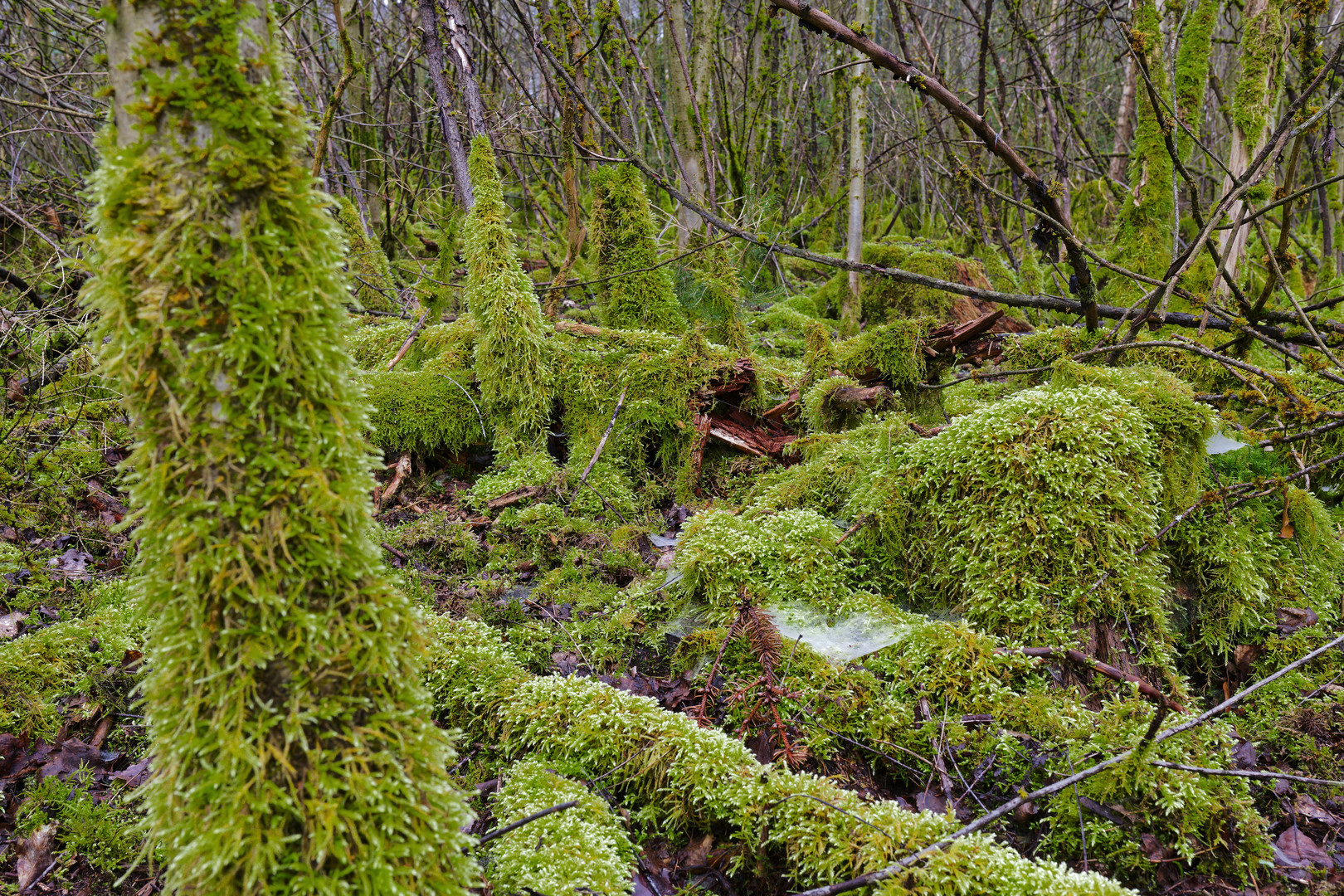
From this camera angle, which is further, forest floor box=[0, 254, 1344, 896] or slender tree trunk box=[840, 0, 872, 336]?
slender tree trunk box=[840, 0, 872, 336]

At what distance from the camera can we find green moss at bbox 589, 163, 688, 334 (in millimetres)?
5301

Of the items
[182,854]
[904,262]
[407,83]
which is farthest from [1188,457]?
[407,83]

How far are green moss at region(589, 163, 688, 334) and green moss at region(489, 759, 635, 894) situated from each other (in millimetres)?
3847

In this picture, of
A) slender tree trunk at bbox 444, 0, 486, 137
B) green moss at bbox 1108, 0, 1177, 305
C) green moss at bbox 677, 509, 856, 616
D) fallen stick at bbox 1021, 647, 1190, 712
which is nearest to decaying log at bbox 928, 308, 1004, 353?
green moss at bbox 677, 509, 856, 616

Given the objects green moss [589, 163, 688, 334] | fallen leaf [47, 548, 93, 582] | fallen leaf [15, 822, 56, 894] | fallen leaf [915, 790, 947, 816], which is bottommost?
fallen leaf [47, 548, 93, 582]

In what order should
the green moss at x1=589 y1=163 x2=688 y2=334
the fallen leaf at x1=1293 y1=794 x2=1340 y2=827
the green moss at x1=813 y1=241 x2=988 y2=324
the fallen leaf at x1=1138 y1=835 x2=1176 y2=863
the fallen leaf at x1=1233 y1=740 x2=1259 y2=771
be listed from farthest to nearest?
the green moss at x1=813 y1=241 x2=988 y2=324
the green moss at x1=589 y1=163 x2=688 y2=334
the fallen leaf at x1=1233 y1=740 x2=1259 y2=771
the fallen leaf at x1=1293 y1=794 x2=1340 y2=827
the fallen leaf at x1=1138 y1=835 x2=1176 y2=863

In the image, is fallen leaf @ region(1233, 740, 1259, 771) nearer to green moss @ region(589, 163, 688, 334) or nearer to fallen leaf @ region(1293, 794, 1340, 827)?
fallen leaf @ region(1293, 794, 1340, 827)

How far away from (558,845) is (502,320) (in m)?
3.45

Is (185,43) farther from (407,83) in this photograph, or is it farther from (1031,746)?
(407,83)

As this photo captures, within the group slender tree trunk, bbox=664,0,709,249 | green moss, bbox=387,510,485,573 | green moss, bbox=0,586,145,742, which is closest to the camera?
green moss, bbox=0,586,145,742

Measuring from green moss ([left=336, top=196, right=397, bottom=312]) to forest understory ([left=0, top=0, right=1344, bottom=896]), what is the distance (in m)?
1.67

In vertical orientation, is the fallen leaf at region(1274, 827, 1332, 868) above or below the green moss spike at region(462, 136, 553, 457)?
below

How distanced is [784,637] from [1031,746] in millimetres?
850

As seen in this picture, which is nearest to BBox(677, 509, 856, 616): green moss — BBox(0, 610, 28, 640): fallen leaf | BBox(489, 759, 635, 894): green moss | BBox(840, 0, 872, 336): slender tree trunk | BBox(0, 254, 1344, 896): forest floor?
BBox(0, 254, 1344, 896): forest floor
